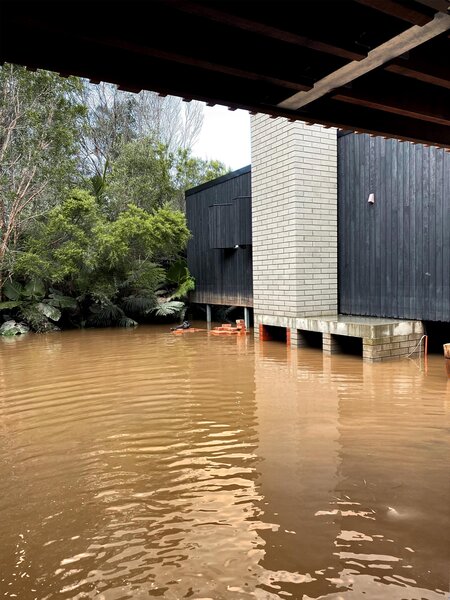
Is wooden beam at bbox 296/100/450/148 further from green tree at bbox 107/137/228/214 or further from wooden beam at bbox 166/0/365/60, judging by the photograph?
green tree at bbox 107/137/228/214

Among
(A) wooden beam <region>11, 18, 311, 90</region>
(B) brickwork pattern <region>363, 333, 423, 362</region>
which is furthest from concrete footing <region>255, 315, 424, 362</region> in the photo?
(A) wooden beam <region>11, 18, 311, 90</region>

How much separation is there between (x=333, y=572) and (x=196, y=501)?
3.61 ft

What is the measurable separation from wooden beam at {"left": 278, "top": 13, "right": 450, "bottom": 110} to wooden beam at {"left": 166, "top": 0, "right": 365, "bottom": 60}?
12cm

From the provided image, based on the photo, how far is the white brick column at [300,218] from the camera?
31.9 feet

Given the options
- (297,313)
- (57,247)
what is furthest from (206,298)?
(297,313)

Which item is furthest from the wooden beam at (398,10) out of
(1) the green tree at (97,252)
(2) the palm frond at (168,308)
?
(2) the palm frond at (168,308)

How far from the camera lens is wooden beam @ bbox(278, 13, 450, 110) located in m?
2.51

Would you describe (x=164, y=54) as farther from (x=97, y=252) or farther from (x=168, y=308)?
(x=168, y=308)

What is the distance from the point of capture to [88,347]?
10.6m

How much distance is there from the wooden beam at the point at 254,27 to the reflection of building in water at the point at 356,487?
269cm

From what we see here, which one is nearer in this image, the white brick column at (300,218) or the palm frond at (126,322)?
the white brick column at (300,218)

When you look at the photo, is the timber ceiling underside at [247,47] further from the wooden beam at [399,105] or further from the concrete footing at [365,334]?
the concrete footing at [365,334]

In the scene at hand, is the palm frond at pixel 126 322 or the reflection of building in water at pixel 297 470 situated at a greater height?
the palm frond at pixel 126 322

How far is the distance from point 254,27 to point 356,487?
2.93m
